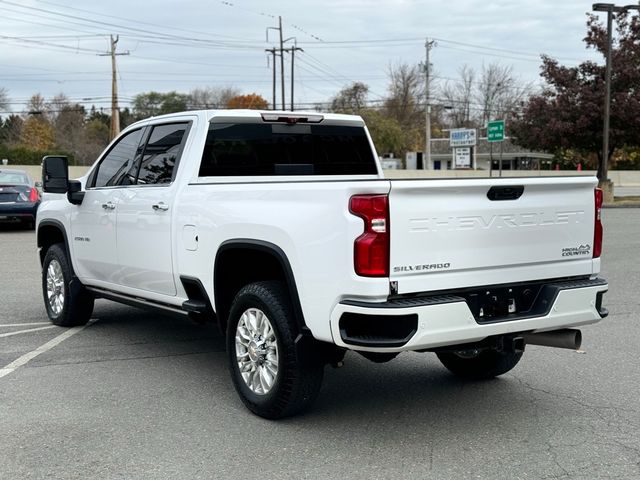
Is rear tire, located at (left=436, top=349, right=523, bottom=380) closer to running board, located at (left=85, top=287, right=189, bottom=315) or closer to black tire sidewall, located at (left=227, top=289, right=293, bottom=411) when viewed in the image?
→ black tire sidewall, located at (left=227, top=289, right=293, bottom=411)

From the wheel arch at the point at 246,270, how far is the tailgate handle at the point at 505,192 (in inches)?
50.8

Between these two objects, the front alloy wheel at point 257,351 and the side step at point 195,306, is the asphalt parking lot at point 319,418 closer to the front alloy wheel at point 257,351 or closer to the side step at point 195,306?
the front alloy wheel at point 257,351

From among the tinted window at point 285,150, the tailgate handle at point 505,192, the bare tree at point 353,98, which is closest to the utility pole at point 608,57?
the tinted window at point 285,150

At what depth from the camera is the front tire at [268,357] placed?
465 centimetres

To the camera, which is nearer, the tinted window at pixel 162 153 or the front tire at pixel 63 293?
the tinted window at pixel 162 153

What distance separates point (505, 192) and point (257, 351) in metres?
1.88

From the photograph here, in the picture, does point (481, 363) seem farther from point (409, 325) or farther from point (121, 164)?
point (121, 164)

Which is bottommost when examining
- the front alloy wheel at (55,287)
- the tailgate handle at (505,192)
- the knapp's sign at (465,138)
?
the front alloy wheel at (55,287)

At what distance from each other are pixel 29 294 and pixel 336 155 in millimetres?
5269

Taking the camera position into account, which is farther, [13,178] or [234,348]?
[13,178]

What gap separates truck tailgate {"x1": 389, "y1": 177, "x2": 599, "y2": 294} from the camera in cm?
420

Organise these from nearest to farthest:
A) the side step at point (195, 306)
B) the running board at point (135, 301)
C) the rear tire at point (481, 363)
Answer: the side step at point (195, 306), the rear tire at point (481, 363), the running board at point (135, 301)

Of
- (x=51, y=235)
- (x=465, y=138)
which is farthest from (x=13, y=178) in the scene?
(x=465, y=138)

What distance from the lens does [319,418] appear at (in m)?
4.98
